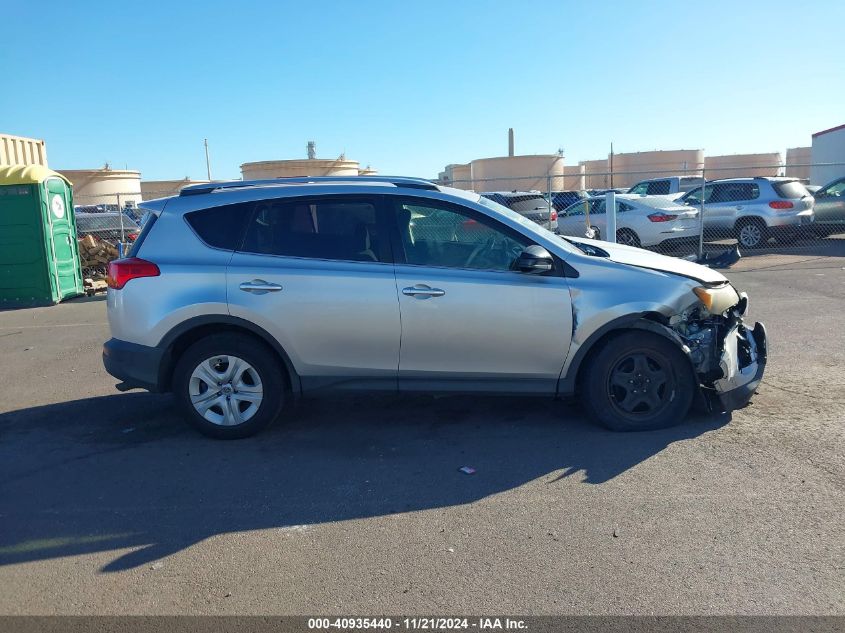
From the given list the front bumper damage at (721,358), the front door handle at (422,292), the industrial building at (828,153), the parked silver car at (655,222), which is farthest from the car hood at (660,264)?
the industrial building at (828,153)

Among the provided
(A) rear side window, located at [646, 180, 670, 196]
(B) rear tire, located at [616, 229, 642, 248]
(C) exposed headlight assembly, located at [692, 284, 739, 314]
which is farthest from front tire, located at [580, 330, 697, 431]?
(A) rear side window, located at [646, 180, 670, 196]

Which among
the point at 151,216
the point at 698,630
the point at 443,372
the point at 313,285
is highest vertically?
the point at 151,216

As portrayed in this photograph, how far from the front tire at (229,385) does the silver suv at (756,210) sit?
44.3 ft

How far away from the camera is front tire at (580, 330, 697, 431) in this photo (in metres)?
5.00

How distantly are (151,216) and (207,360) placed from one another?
1153mm

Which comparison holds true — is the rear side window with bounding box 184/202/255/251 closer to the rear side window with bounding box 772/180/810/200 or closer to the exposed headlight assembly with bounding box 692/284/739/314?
the exposed headlight assembly with bounding box 692/284/739/314

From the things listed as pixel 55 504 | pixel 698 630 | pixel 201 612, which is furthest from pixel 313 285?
pixel 698 630

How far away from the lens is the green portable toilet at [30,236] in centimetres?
1225

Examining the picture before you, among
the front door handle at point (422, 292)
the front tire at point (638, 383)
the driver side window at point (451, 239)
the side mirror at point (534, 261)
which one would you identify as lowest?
the front tire at point (638, 383)

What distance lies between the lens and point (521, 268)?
16.2ft

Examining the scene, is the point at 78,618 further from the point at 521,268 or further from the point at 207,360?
the point at 521,268

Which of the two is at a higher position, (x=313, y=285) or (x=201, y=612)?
(x=313, y=285)

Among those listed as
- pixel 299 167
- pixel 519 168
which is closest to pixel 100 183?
pixel 299 167

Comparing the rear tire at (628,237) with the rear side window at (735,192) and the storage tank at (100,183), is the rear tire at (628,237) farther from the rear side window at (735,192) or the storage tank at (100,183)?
the storage tank at (100,183)
